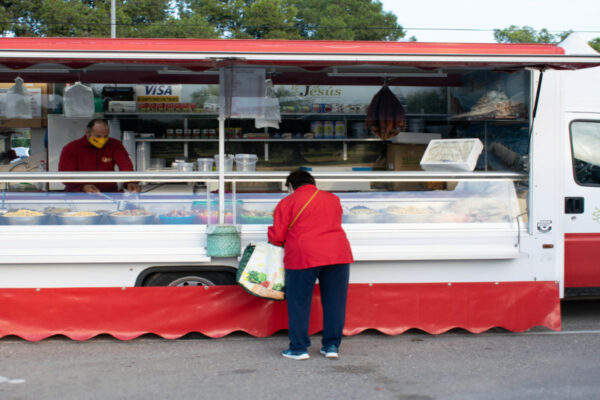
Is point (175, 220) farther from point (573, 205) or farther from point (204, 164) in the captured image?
point (573, 205)

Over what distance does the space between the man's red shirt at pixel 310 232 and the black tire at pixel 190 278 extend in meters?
0.88

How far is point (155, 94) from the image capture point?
31.3 ft

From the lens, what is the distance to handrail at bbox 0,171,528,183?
5.87m

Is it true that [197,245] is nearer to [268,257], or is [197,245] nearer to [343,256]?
[268,257]

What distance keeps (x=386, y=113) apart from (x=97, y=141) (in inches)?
125

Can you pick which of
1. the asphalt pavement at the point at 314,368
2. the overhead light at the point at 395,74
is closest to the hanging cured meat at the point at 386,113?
the overhead light at the point at 395,74

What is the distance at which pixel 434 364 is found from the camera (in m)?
5.15

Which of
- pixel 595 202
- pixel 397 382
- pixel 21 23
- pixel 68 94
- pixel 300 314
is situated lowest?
pixel 397 382

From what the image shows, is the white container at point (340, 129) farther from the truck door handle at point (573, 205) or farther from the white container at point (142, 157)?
the truck door handle at point (573, 205)

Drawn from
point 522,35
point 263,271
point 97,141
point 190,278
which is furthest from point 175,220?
point 522,35

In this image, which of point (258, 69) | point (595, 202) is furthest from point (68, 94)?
point (595, 202)

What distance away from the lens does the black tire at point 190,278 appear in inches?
233

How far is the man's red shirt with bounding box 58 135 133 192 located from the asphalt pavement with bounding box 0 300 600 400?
1.95 meters

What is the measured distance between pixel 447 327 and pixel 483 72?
8.64 feet
